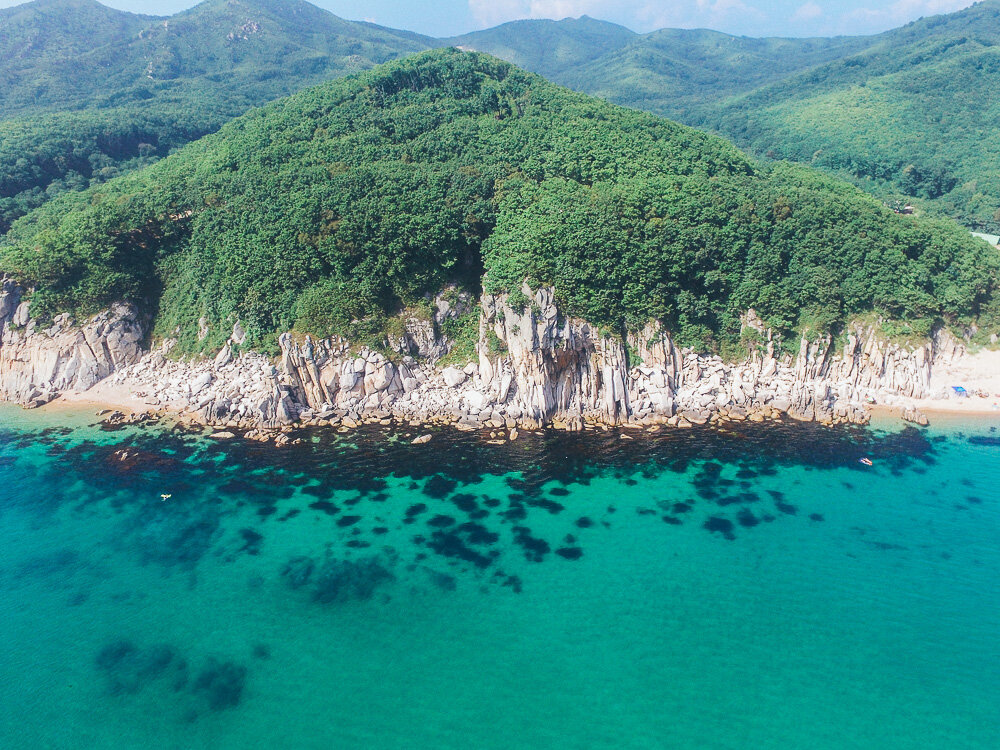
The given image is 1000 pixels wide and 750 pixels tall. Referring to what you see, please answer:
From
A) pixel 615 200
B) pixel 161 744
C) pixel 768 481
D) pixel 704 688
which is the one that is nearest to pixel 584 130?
pixel 615 200

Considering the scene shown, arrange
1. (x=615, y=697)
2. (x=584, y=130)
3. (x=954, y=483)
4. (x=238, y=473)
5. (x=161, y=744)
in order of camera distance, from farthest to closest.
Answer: (x=584, y=130) < (x=238, y=473) < (x=954, y=483) < (x=615, y=697) < (x=161, y=744)

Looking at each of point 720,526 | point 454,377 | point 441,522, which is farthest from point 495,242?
point 720,526

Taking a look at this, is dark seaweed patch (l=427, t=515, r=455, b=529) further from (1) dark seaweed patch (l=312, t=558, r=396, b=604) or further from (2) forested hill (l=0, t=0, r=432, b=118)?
(2) forested hill (l=0, t=0, r=432, b=118)

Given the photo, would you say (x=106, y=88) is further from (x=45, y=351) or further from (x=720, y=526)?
(x=720, y=526)

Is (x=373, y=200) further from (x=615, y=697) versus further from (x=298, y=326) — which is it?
(x=615, y=697)

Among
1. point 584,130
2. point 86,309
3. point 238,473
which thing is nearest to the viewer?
point 238,473

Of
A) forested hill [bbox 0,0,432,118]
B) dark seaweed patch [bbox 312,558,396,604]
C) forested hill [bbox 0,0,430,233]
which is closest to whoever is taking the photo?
dark seaweed patch [bbox 312,558,396,604]

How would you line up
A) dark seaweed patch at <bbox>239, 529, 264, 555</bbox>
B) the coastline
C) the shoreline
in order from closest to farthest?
dark seaweed patch at <bbox>239, 529, 264, 555</bbox> < the shoreline < the coastline

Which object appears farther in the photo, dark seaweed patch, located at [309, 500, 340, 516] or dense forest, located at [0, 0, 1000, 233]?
dense forest, located at [0, 0, 1000, 233]

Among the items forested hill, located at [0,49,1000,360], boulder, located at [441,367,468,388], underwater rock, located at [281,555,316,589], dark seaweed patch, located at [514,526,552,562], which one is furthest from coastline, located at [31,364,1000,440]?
underwater rock, located at [281,555,316,589]
